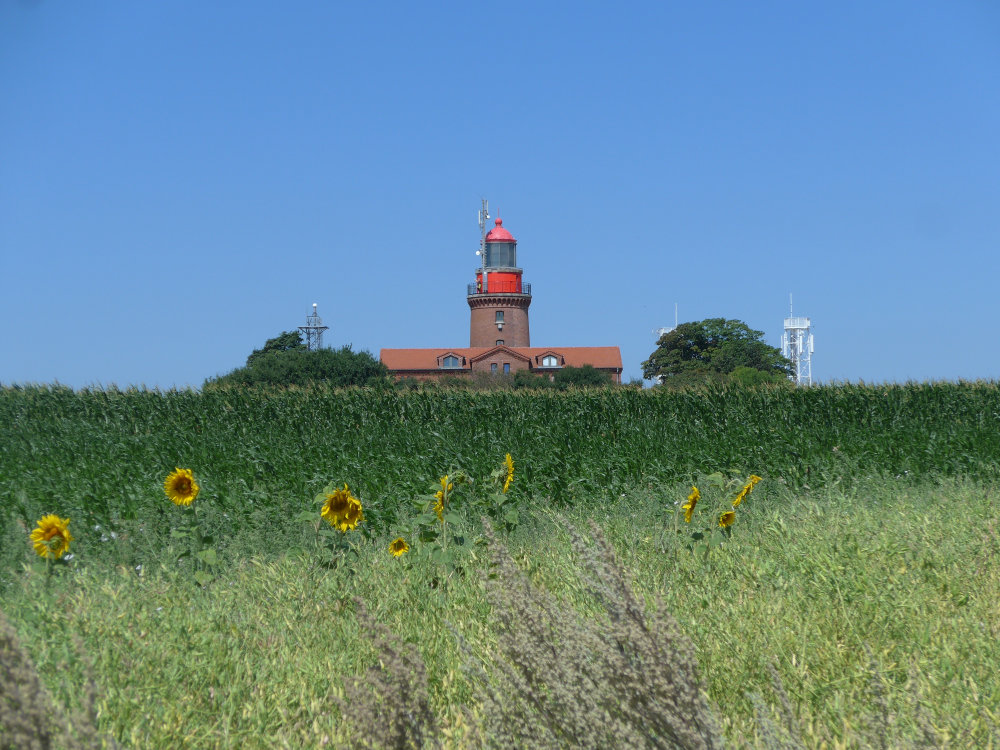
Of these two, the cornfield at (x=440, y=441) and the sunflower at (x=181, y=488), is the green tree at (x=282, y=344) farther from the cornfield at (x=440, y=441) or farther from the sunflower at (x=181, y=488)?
the sunflower at (x=181, y=488)

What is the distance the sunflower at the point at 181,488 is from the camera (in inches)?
212

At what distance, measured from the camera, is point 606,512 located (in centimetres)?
778

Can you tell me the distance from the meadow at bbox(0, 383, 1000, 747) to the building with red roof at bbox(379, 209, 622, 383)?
49.6 m

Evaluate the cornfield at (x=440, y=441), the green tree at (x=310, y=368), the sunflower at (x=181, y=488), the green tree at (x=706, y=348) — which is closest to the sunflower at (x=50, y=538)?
the sunflower at (x=181, y=488)

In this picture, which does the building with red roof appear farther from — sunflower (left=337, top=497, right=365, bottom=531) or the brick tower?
sunflower (left=337, top=497, right=365, bottom=531)

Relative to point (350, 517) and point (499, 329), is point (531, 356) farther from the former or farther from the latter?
point (350, 517)

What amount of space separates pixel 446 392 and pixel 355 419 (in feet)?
6.17

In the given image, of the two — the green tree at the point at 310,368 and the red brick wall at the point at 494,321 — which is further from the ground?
the red brick wall at the point at 494,321

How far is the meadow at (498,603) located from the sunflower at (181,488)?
0.32m

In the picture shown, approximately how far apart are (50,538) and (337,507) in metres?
1.50

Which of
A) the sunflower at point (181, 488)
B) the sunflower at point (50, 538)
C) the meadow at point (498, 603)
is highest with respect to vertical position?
the sunflower at point (181, 488)

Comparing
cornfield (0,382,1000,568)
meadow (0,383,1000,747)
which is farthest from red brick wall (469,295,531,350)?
meadow (0,383,1000,747)

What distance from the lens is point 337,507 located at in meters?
5.11

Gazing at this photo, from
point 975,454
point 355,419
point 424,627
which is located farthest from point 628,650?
point 355,419
